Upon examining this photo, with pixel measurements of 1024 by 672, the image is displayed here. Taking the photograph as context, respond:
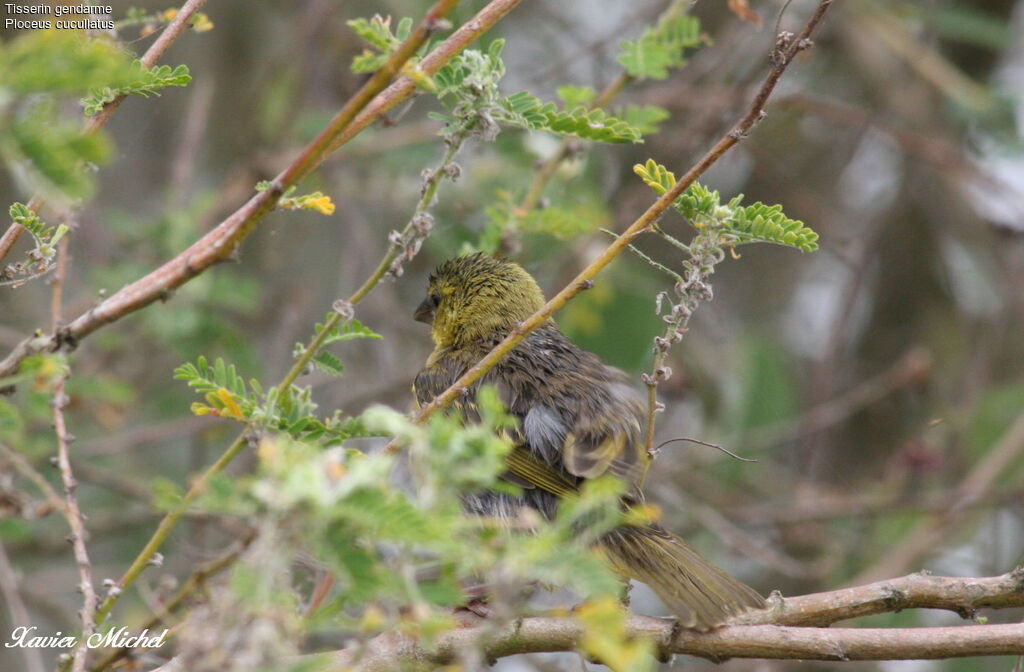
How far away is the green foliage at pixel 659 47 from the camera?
3.30 metres

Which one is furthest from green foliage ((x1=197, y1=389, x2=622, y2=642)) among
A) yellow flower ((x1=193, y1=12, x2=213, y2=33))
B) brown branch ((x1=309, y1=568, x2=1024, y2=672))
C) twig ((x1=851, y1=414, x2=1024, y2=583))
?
twig ((x1=851, y1=414, x2=1024, y2=583))

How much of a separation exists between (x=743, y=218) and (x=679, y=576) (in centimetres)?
103

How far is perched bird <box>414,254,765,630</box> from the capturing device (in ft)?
8.95

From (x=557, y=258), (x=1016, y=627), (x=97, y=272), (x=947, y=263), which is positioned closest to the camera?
(x=1016, y=627)

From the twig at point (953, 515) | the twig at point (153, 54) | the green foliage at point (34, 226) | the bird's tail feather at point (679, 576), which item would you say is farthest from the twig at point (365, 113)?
the twig at point (953, 515)

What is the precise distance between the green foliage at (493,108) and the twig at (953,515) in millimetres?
3265

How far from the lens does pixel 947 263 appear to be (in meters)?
6.65

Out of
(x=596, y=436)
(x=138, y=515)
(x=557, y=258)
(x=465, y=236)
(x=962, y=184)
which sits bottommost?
(x=138, y=515)

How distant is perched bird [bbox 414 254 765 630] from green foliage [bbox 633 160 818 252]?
593mm

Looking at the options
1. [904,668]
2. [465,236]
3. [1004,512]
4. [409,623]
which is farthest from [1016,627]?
[1004,512]

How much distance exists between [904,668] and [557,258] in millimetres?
2603

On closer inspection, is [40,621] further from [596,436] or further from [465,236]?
[596,436]

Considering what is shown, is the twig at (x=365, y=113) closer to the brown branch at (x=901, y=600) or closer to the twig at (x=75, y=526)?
the twig at (x=75, y=526)
